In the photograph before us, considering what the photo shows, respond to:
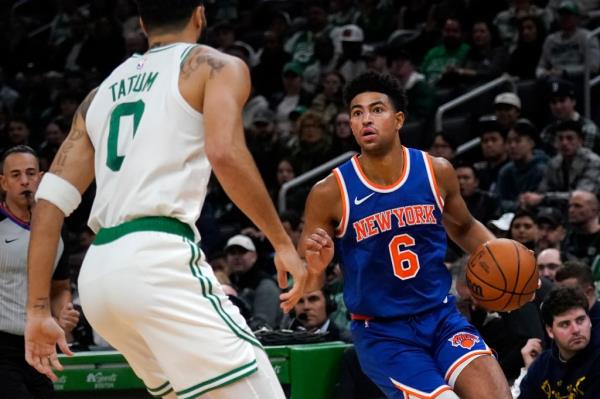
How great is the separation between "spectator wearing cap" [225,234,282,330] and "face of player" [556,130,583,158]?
3.08 meters

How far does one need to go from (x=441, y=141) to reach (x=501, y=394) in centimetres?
658

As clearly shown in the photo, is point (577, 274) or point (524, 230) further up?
point (577, 274)

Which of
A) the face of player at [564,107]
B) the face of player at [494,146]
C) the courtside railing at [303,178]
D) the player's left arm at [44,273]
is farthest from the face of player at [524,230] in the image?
the player's left arm at [44,273]

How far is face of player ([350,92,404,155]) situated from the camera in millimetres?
6168

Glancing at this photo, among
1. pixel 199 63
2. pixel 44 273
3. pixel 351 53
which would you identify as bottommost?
pixel 351 53

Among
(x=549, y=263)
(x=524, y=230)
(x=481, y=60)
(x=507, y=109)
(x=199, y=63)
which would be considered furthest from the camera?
(x=481, y=60)

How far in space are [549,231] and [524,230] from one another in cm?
26

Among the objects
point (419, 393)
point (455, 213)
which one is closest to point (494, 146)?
point (455, 213)

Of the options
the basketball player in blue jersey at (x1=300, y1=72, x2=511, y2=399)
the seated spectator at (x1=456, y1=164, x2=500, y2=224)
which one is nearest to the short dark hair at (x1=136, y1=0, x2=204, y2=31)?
the basketball player in blue jersey at (x1=300, y1=72, x2=511, y2=399)

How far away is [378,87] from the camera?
6281mm

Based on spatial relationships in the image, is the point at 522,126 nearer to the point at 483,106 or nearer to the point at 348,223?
the point at 483,106

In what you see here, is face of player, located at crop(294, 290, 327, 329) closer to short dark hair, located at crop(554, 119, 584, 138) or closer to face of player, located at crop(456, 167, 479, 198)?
face of player, located at crop(456, 167, 479, 198)

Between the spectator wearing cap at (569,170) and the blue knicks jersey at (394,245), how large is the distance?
4.78 meters

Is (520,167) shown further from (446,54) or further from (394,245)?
(394,245)
